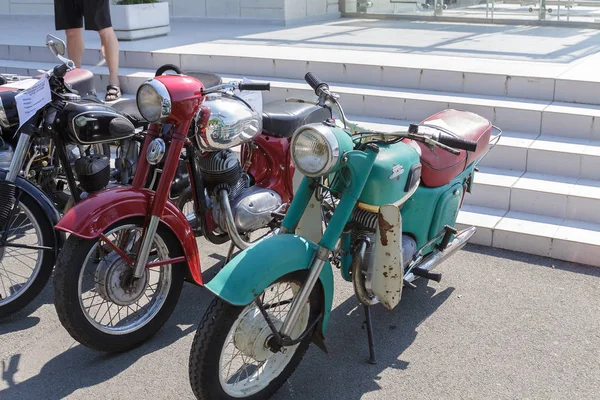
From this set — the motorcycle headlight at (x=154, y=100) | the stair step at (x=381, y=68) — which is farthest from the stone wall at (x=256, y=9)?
the motorcycle headlight at (x=154, y=100)

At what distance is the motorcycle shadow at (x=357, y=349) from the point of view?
301cm

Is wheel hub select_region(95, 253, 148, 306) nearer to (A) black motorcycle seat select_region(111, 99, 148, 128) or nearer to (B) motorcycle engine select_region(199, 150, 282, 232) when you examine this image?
(B) motorcycle engine select_region(199, 150, 282, 232)

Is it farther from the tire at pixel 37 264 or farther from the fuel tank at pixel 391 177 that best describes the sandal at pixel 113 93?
the fuel tank at pixel 391 177

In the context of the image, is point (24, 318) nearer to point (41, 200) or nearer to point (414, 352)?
point (41, 200)

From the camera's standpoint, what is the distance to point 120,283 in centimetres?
325

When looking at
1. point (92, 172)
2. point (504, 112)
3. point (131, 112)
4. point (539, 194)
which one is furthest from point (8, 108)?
point (504, 112)

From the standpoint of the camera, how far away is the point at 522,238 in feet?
14.2

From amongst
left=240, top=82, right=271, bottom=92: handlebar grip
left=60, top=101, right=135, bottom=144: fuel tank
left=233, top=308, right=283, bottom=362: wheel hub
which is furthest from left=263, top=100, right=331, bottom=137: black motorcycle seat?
left=233, top=308, right=283, bottom=362: wheel hub

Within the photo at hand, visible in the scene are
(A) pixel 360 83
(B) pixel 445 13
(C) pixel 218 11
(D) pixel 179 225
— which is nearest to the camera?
(D) pixel 179 225

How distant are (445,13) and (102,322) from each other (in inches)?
299

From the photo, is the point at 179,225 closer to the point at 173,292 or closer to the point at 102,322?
the point at 173,292

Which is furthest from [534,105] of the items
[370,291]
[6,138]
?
[6,138]

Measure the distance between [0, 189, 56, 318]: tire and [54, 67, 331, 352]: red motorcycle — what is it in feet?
0.78

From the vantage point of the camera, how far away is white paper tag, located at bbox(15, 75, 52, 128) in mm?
3418
